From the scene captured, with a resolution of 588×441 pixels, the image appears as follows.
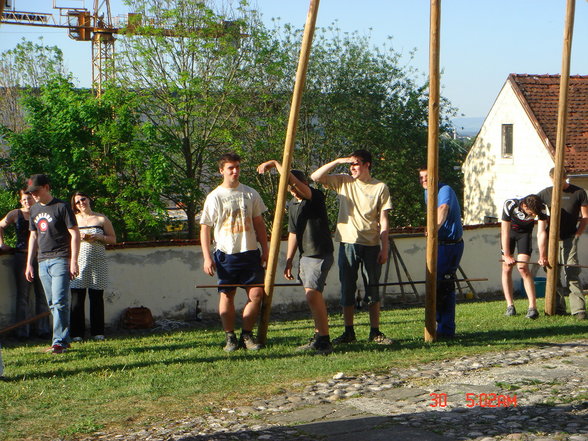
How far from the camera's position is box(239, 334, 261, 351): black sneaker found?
926 cm

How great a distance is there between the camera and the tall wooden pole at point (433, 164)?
29.7 feet

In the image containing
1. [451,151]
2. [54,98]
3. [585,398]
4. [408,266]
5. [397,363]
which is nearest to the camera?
[585,398]

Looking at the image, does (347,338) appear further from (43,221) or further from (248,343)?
(43,221)

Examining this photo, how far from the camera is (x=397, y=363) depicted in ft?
27.0

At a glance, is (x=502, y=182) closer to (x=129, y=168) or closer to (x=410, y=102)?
(x=410, y=102)

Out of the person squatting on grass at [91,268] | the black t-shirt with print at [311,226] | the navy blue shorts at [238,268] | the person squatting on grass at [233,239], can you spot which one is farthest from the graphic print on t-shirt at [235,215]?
the person squatting on grass at [91,268]

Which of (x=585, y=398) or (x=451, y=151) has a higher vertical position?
(x=451, y=151)

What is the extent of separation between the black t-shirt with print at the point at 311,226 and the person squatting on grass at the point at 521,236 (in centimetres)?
364

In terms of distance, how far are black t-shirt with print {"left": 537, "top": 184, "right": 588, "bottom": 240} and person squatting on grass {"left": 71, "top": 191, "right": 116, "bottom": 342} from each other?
228 inches

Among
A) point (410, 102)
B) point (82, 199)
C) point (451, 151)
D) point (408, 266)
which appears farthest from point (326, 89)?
point (82, 199)

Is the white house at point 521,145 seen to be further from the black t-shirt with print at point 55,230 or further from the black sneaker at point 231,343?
the black t-shirt with print at point 55,230

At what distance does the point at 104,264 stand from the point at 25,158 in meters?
21.7

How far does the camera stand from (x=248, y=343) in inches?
366

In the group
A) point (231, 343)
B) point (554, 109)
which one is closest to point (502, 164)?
point (554, 109)
